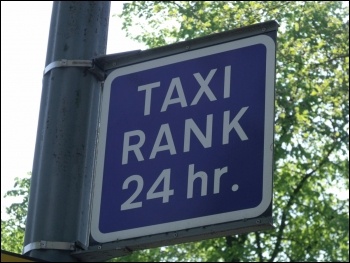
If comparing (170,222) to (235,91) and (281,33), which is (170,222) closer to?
(235,91)

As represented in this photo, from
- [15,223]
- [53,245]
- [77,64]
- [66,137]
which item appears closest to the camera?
→ [53,245]

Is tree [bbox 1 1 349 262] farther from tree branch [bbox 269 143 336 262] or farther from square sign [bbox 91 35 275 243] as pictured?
square sign [bbox 91 35 275 243]

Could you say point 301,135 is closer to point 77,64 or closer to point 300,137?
point 300,137

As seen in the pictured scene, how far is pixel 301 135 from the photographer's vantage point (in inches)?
776

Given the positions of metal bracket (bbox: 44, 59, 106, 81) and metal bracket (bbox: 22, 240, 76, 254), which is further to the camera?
metal bracket (bbox: 44, 59, 106, 81)

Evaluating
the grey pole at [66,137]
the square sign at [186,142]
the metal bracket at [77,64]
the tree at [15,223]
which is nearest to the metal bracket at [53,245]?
the grey pole at [66,137]

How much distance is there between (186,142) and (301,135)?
660 inches

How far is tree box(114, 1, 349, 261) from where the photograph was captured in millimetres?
18953

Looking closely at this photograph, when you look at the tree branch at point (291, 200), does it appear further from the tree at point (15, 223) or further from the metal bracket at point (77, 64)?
the metal bracket at point (77, 64)

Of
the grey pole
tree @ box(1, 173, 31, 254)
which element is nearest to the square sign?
the grey pole

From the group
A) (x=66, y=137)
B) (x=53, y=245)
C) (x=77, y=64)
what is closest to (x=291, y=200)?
(x=77, y=64)

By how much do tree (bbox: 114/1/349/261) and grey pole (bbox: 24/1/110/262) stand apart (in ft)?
50.3

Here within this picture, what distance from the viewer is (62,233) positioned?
2975 millimetres

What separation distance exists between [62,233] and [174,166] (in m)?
0.43
